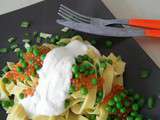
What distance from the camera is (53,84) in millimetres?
1314

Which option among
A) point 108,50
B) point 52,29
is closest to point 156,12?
point 108,50

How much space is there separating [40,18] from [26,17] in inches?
2.3

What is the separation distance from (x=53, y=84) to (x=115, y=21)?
0.39 metres

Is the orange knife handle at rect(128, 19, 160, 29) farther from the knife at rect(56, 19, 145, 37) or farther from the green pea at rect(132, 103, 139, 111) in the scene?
the green pea at rect(132, 103, 139, 111)

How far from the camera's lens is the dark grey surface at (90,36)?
4.64 ft

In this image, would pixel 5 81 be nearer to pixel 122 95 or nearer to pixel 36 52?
pixel 36 52

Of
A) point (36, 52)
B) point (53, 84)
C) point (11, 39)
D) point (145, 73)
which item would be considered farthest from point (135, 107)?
point (11, 39)

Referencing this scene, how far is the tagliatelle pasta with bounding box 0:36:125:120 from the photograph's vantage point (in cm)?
132

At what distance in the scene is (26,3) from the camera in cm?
174

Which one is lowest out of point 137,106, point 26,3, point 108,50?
point 137,106

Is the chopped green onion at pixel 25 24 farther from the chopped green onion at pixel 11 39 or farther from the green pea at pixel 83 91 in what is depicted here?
the green pea at pixel 83 91

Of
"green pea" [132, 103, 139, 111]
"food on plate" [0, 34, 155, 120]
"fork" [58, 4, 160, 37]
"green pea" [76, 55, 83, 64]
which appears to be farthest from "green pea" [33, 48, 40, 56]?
"green pea" [132, 103, 139, 111]

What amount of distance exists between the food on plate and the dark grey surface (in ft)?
0.15

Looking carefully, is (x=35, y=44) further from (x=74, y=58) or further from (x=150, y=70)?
(x=150, y=70)
